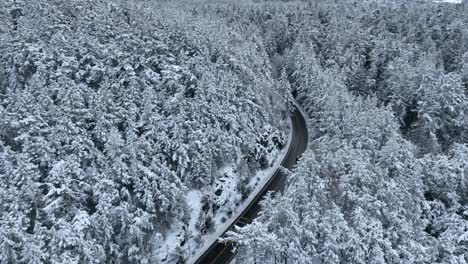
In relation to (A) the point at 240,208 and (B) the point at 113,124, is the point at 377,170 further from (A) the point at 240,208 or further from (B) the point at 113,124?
(B) the point at 113,124

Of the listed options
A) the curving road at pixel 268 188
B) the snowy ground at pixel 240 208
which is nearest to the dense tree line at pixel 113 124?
the snowy ground at pixel 240 208

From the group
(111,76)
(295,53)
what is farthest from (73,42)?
(295,53)

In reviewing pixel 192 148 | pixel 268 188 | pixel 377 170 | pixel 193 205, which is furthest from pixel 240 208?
pixel 377 170

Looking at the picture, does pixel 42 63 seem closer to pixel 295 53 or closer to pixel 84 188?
pixel 84 188

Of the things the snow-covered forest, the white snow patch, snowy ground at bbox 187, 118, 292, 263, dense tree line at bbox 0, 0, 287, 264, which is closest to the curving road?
snowy ground at bbox 187, 118, 292, 263

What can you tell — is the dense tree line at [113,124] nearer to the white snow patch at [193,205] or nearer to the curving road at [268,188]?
the white snow patch at [193,205]
